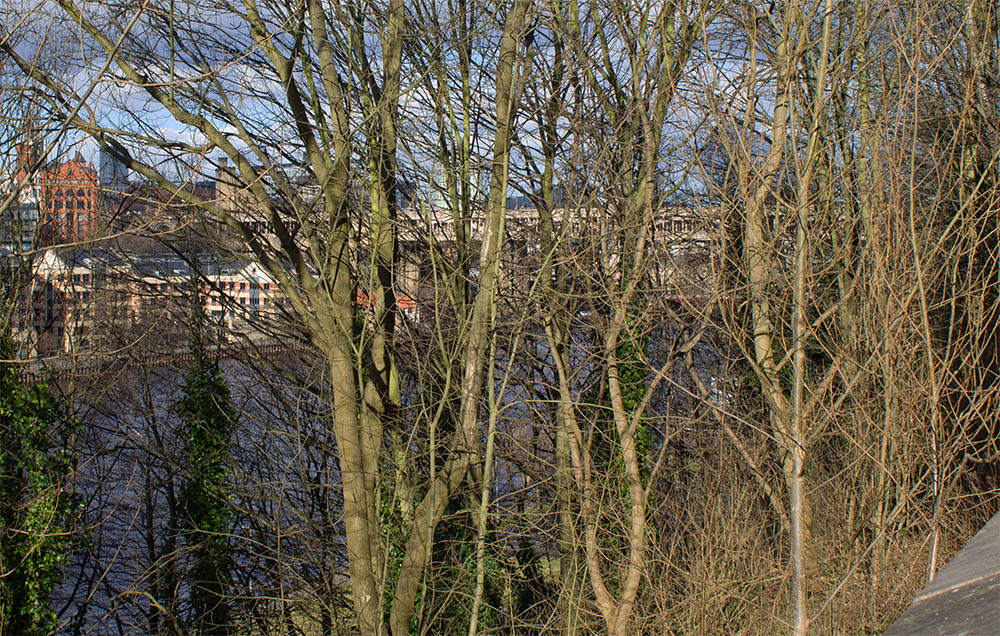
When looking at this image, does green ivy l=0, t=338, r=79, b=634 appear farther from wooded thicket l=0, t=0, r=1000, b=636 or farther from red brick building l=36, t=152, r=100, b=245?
wooded thicket l=0, t=0, r=1000, b=636

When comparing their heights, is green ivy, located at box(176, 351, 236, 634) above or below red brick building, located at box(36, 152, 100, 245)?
below

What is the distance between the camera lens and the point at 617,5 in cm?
965

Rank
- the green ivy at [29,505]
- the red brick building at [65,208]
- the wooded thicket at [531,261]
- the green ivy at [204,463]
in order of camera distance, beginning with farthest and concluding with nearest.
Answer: the green ivy at [204,463] < the red brick building at [65,208] < the green ivy at [29,505] < the wooded thicket at [531,261]

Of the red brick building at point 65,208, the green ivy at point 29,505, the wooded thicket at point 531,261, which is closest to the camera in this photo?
the wooded thicket at point 531,261

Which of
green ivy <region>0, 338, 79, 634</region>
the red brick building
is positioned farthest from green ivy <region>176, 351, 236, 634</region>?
the red brick building

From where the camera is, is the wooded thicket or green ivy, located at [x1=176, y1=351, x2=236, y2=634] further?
green ivy, located at [x1=176, y1=351, x2=236, y2=634]

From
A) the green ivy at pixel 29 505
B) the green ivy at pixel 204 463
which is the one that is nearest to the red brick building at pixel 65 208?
the green ivy at pixel 29 505

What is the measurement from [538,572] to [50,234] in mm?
9424

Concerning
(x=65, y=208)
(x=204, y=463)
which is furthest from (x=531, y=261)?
(x=65, y=208)

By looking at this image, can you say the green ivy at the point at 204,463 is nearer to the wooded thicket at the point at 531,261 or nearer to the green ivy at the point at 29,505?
the green ivy at the point at 29,505

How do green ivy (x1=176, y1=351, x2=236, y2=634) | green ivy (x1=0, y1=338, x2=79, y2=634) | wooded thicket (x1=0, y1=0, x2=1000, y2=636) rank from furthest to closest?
green ivy (x1=176, y1=351, x2=236, y2=634)
green ivy (x1=0, y1=338, x2=79, y2=634)
wooded thicket (x1=0, y1=0, x2=1000, y2=636)

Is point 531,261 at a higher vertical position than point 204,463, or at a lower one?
higher

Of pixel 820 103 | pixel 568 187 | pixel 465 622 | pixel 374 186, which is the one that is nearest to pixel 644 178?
pixel 568 187

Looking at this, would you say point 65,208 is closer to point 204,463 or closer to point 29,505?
point 204,463
